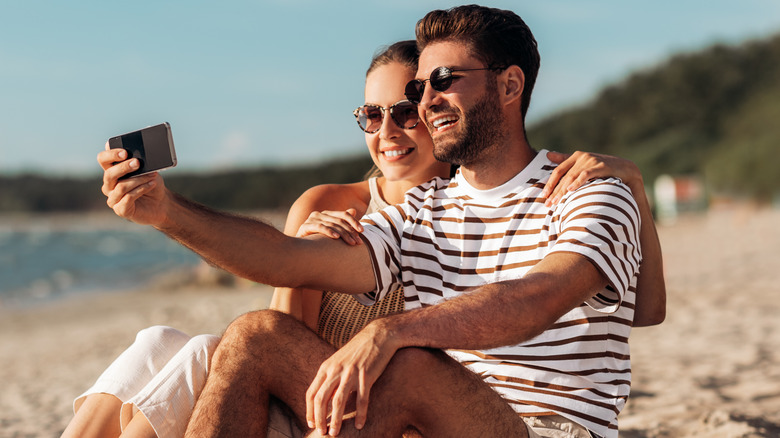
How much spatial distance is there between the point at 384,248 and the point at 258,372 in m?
0.70

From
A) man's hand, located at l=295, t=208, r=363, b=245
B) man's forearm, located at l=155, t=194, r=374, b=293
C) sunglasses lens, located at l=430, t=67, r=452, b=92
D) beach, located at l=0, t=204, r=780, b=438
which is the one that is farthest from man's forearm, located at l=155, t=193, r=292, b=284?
beach, located at l=0, t=204, r=780, b=438

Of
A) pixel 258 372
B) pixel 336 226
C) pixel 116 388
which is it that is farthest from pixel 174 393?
pixel 336 226

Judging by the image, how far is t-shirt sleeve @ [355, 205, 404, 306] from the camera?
2.82 metres

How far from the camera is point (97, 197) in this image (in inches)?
3287

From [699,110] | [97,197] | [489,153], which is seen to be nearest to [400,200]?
[489,153]

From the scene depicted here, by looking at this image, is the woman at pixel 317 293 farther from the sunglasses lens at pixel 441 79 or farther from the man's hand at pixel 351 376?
the man's hand at pixel 351 376

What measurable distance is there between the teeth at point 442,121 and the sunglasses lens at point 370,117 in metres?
0.61

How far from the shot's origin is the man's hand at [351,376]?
197cm

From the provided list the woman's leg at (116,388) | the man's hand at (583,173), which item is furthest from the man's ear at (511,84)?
the woman's leg at (116,388)

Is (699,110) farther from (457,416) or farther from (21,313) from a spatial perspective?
(457,416)

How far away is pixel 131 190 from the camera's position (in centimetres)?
245

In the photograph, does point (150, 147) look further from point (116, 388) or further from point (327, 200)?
point (327, 200)

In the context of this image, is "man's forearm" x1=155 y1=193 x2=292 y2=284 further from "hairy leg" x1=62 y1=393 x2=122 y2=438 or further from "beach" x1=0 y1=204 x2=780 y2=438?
"beach" x1=0 y1=204 x2=780 y2=438

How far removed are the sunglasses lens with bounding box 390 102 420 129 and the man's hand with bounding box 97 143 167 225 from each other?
48.8 inches
